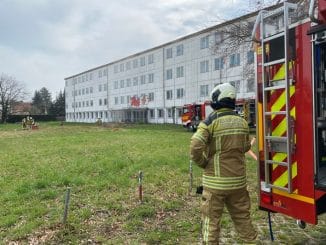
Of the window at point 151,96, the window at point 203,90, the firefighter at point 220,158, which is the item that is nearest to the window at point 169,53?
the window at point 151,96

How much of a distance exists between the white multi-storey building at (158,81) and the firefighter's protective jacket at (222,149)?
3657 cm

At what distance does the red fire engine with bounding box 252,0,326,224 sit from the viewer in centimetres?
409

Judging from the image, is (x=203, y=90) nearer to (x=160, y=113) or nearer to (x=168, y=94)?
(x=168, y=94)

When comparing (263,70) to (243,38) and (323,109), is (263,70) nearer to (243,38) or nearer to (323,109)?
(323,109)

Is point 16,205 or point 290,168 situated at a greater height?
point 290,168

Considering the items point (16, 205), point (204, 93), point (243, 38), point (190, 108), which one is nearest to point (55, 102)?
point (204, 93)

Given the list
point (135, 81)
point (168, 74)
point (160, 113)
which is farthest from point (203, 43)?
point (135, 81)

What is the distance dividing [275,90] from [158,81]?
64.1m

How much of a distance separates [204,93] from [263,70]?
5259 centimetres

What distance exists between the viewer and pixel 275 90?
453cm

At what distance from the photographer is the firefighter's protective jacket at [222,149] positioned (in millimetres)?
4242

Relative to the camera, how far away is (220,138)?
425 centimetres

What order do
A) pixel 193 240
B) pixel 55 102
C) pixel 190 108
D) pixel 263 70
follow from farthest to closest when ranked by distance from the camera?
pixel 55 102
pixel 190 108
pixel 193 240
pixel 263 70

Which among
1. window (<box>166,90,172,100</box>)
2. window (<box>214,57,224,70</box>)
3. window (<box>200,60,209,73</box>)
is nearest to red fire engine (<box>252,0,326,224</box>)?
window (<box>214,57,224,70</box>)
